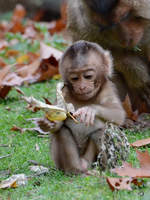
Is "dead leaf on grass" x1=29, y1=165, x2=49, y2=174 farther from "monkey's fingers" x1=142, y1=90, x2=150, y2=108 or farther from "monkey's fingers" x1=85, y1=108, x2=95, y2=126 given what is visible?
"monkey's fingers" x1=142, y1=90, x2=150, y2=108

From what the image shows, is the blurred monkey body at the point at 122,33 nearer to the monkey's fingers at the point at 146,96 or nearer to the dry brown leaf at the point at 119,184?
the monkey's fingers at the point at 146,96

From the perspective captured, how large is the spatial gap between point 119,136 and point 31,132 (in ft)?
5.93

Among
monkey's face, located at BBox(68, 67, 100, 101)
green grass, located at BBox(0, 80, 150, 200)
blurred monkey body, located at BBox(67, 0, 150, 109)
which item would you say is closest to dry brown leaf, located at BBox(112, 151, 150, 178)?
green grass, located at BBox(0, 80, 150, 200)

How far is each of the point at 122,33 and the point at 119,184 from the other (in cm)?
243

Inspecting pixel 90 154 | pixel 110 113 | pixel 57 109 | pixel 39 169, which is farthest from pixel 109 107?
pixel 39 169

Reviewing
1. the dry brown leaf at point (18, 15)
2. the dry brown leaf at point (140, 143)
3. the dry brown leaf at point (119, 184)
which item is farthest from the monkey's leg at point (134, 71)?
the dry brown leaf at point (18, 15)

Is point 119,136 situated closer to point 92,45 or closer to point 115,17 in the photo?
point 92,45

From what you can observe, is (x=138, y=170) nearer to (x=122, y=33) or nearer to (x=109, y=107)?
(x=109, y=107)

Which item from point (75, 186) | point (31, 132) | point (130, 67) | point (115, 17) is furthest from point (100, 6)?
point (75, 186)

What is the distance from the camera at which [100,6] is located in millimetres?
5250

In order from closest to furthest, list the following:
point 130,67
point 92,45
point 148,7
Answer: point 92,45 → point 148,7 → point 130,67

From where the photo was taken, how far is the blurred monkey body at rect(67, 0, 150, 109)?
17.7 ft

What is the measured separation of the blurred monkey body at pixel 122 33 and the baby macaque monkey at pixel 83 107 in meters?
1.07

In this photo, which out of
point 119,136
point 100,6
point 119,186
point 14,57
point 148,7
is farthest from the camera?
point 14,57
